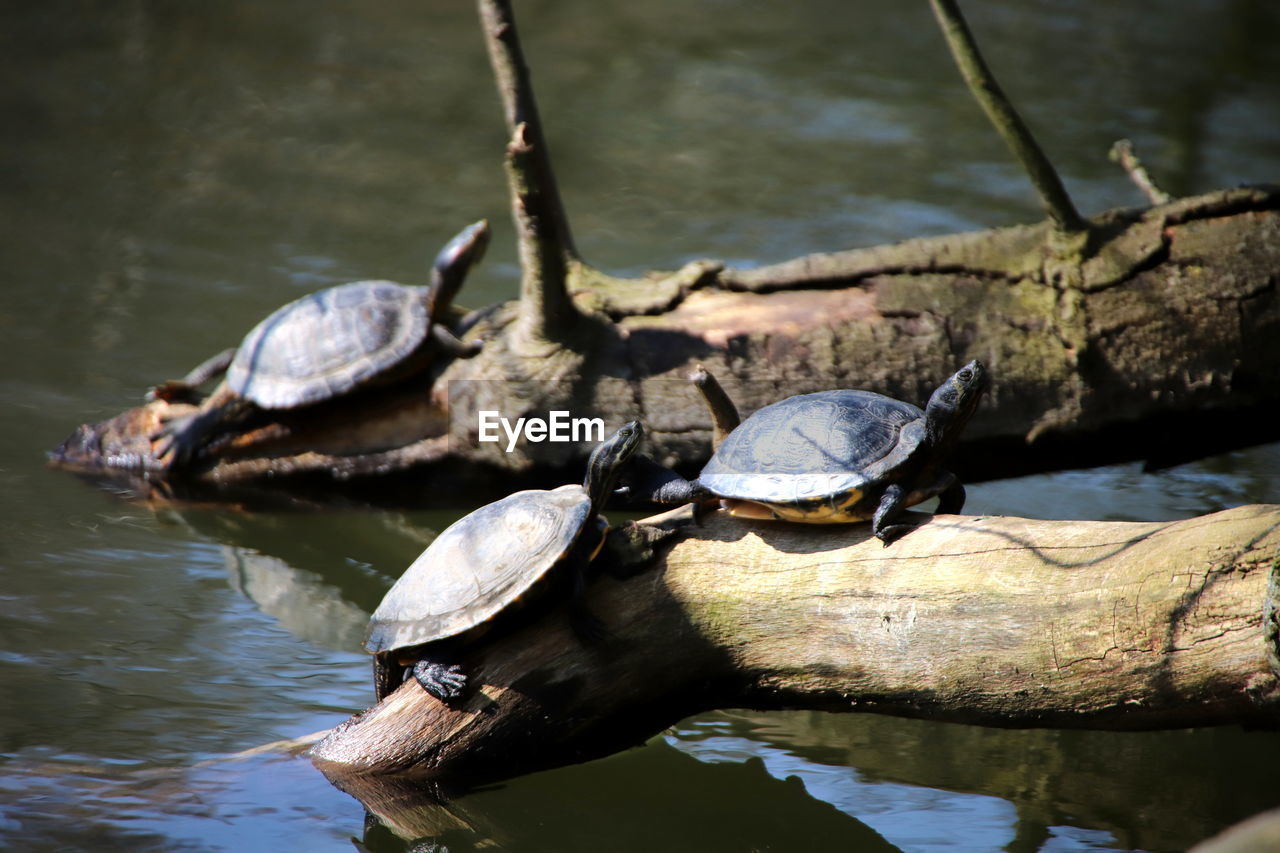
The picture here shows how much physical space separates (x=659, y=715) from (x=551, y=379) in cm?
169

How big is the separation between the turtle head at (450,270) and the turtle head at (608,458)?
204 cm

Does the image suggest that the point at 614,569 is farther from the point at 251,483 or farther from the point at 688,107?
the point at 688,107

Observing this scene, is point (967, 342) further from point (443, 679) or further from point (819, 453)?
point (443, 679)

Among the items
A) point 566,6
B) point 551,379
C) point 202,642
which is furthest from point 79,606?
point 566,6

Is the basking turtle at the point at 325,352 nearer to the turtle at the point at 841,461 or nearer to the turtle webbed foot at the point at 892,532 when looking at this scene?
the turtle at the point at 841,461

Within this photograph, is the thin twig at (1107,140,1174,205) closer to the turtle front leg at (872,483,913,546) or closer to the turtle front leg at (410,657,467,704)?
the turtle front leg at (872,483,913,546)

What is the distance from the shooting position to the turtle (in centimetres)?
274

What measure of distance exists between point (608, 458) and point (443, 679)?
A: 26.7 inches

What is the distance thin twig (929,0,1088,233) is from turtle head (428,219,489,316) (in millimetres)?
2127

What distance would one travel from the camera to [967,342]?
4.18 metres

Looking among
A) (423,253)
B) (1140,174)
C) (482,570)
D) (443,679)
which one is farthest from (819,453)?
(423,253)

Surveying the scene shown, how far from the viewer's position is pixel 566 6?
10.4m

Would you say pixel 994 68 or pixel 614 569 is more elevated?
pixel 994 68

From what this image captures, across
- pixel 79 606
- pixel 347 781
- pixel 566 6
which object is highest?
pixel 566 6
